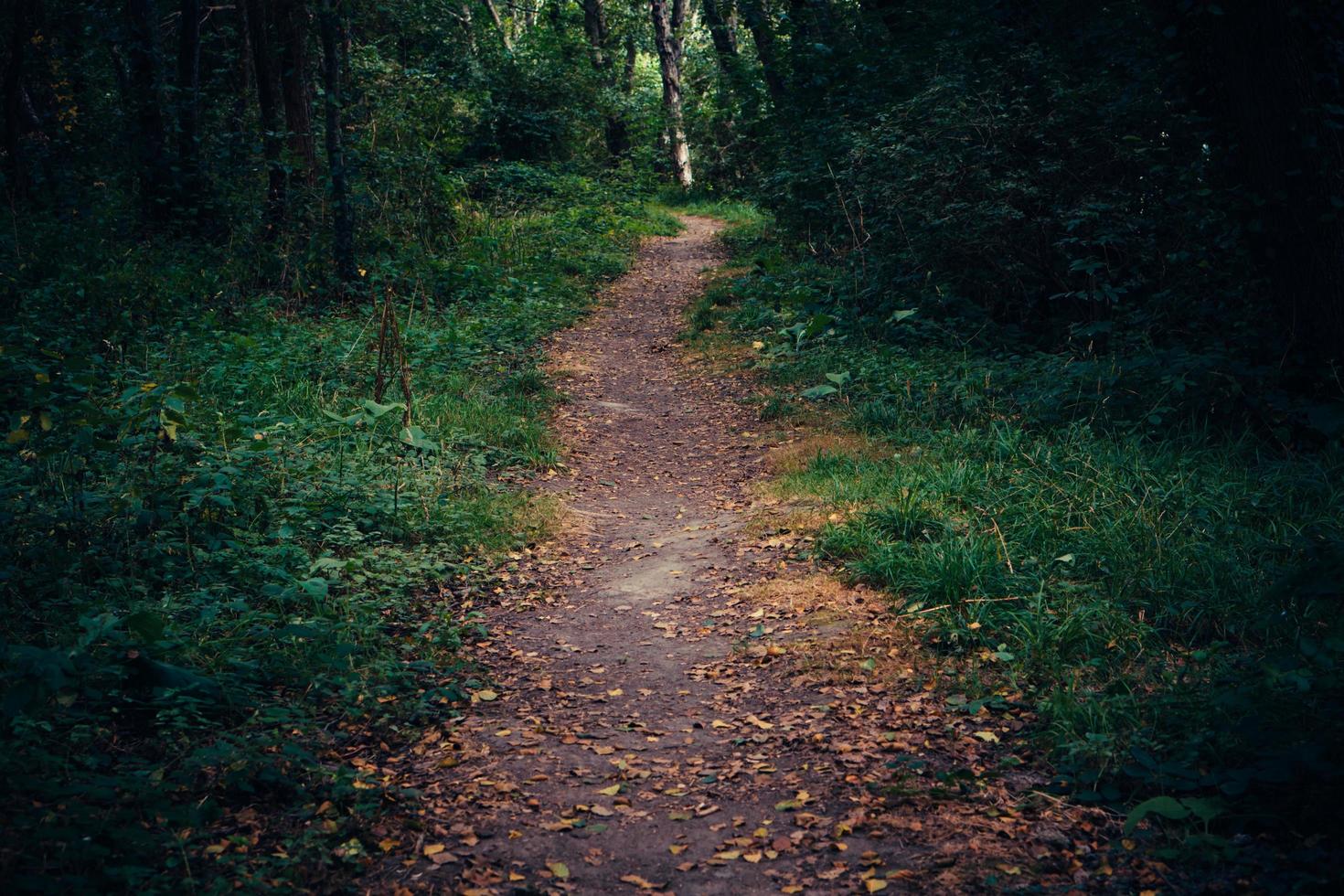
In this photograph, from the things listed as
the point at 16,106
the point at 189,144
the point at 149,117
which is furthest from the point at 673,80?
the point at 16,106

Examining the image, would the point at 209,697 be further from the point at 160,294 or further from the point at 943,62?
the point at 943,62

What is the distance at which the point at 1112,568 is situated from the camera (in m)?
4.86

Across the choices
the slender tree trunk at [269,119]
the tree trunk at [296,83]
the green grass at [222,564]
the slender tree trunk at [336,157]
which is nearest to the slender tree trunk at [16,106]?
the slender tree trunk at [269,119]

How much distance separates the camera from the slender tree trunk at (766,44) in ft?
56.7

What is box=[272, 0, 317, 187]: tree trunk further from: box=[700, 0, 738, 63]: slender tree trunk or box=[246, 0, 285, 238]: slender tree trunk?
box=[700, 0, 738, 63]: slender tree trunk

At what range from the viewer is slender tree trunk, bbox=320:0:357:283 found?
36.4ft

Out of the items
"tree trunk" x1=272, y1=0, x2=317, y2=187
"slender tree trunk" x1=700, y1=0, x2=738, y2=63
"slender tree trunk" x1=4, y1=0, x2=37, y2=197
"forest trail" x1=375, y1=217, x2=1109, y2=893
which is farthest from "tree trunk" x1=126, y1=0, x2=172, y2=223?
"slender tree trunk" x1=700, y1=0, x2=738, y2=63

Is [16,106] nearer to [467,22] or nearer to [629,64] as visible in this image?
[467,22]

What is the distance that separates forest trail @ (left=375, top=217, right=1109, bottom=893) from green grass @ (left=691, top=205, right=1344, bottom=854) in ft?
1.08

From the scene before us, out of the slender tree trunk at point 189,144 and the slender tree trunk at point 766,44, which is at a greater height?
the slender tree trunk at point 766,44

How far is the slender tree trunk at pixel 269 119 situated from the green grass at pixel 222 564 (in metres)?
2.54

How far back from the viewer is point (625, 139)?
27.7 metres

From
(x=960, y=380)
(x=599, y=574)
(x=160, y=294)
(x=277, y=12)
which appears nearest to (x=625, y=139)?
(x=277, y=12)

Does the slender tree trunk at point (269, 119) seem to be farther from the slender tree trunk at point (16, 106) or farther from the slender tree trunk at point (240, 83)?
the slender tree trunk at point (16, 106)
